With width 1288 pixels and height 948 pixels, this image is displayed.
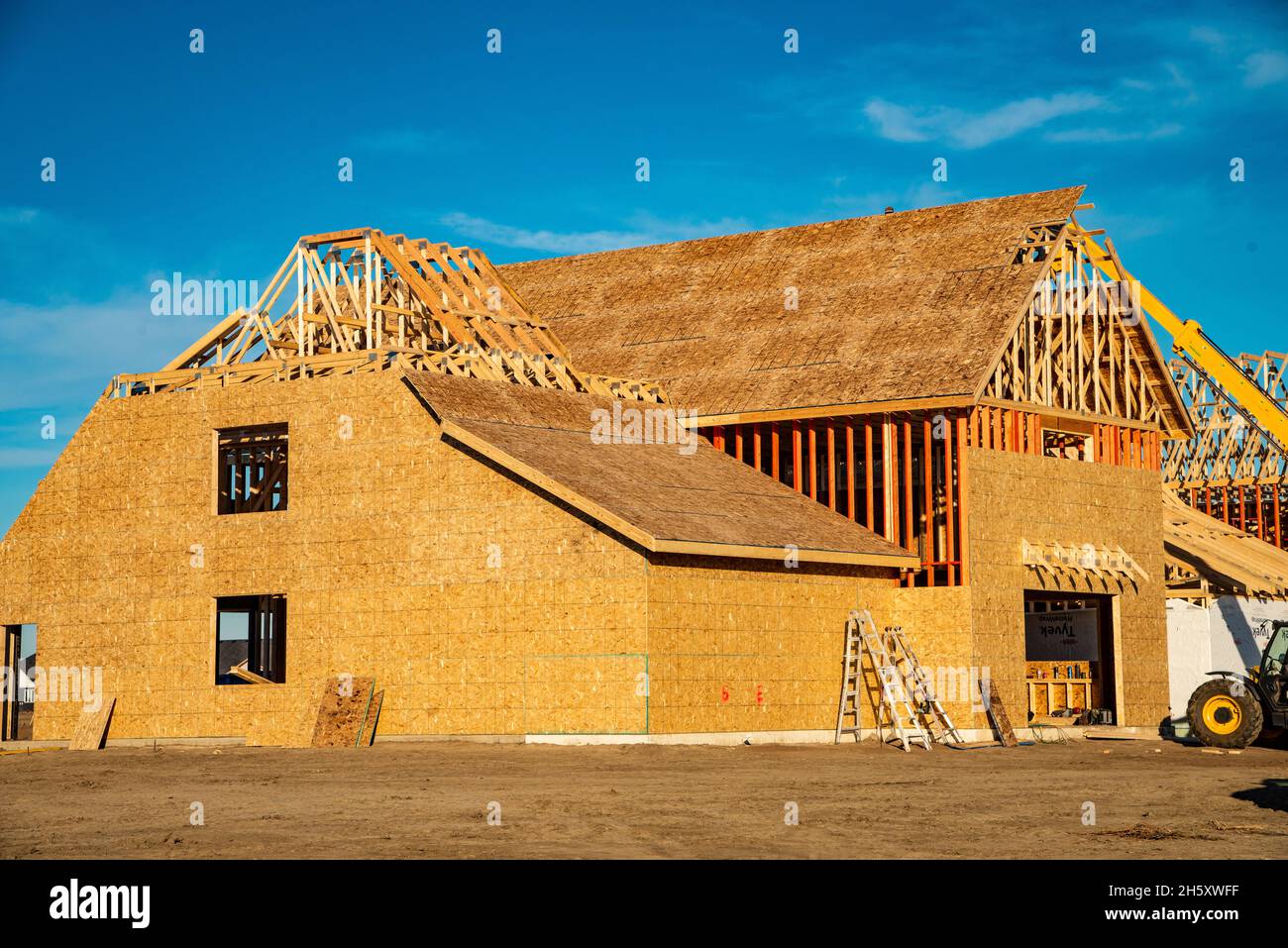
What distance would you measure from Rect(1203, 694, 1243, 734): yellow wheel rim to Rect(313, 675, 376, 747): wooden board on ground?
1443 cm

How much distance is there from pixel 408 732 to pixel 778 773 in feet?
29.2

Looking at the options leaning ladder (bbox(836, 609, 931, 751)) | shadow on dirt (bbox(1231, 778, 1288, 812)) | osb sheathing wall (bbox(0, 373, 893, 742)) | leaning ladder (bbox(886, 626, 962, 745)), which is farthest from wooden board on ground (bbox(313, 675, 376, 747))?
shadow on dirt (bbox(1231, 778, 1288, 812))

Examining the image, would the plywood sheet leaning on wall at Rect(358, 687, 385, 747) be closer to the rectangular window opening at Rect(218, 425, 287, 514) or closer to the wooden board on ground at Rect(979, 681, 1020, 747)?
the rectangular window opening at Rect(218, 425, 287, 514)

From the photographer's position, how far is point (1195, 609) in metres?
36.8

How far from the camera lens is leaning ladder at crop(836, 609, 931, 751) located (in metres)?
30.6

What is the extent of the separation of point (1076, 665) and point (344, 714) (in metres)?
15.3

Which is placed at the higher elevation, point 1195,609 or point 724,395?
point 724,395

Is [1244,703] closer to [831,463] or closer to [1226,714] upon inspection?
[1226,714]

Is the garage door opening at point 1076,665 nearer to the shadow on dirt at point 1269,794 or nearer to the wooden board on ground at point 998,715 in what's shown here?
the wooden board on ground at point 998,715

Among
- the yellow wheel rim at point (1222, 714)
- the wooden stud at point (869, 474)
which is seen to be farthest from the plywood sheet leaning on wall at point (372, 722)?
the yellow wheel rim at point (1222, 714)

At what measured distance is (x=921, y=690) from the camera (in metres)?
31.1
